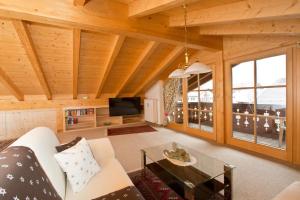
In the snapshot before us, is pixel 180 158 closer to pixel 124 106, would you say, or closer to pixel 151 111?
pixel 151 111

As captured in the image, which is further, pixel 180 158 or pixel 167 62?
pixel 167 62

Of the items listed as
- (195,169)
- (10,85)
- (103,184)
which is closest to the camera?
(103,184)

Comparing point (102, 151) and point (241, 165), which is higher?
point (102, 151)

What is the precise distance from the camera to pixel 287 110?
2.69m

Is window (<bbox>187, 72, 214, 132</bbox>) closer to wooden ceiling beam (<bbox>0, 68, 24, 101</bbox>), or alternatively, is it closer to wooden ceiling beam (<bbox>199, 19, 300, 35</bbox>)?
wooden ceiling beam (<bbox>199, 19, 300, 35</bbox>)

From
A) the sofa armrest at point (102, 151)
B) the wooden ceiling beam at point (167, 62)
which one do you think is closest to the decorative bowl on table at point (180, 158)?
the sofa armrest at point (102, 151)

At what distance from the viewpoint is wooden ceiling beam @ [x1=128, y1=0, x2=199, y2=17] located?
1.75 m

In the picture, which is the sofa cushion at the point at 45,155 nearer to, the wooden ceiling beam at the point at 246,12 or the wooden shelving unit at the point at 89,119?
the wooden ceiling beam at the point at 246,12

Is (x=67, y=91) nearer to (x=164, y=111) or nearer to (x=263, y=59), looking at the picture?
(x=164, y=111)

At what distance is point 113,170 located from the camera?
176cm

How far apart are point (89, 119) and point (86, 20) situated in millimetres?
4054

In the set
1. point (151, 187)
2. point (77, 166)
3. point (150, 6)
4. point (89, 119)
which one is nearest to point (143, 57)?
point (150, 6)

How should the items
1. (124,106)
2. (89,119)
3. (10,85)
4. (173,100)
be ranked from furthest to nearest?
(124,106) → (89,119) → (173,100) → (10,85)

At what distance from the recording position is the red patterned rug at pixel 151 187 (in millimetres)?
1935
